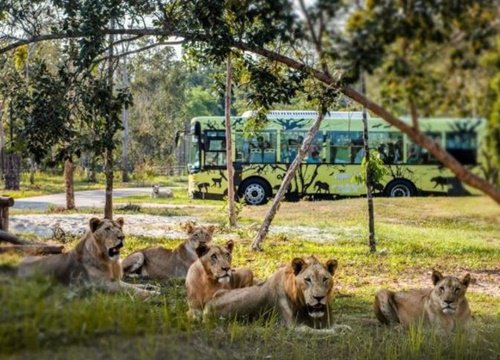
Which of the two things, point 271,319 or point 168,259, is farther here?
point 168,259

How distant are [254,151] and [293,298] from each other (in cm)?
2223

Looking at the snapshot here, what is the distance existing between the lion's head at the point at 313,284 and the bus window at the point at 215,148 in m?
21.4

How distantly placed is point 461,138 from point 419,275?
9.25 meters

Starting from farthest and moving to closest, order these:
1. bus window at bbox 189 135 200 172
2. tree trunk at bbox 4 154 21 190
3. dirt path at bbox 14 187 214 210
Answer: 1. bus window at bbox 189 135 200 172
2. dirt path at bbox 14 187 214 210
3. tree trunk at bbox 4 154 21 190

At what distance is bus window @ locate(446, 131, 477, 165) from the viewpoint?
3508 mm

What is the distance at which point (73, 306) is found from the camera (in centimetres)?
366

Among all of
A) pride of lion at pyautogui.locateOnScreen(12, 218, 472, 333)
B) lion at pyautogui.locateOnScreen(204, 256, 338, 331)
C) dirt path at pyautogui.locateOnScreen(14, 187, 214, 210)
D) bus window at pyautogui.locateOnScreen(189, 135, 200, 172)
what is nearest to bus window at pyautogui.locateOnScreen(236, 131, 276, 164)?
bus window at pyautogui.locateOnScreen(189, 135, 200, 172)

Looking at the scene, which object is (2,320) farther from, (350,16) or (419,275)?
(419,275)

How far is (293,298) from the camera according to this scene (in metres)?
7.46

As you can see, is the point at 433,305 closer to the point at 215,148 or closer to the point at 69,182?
the point at 69,182

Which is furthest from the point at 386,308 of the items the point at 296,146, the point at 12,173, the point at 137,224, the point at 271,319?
the point at 296,146

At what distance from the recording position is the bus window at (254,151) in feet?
93.6

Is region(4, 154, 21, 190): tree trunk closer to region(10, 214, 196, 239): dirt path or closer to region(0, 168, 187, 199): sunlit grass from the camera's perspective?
region(0, 168, 187, 199): sunlit grass

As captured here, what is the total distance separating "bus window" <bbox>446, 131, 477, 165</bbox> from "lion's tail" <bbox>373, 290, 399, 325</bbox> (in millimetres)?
4865
